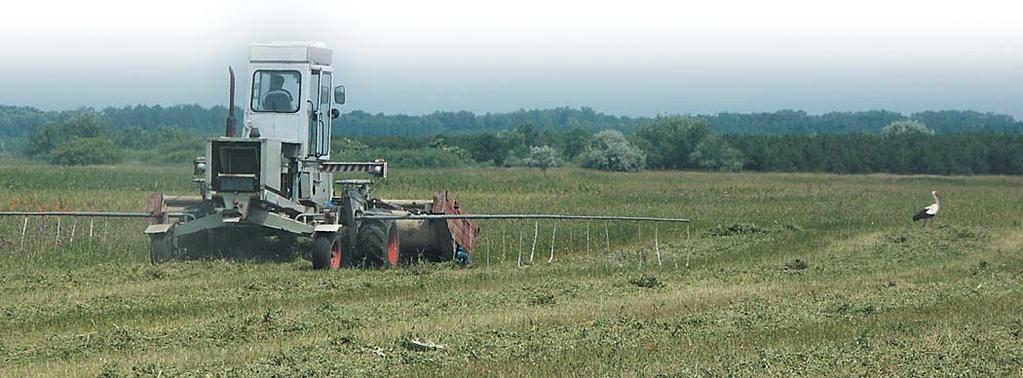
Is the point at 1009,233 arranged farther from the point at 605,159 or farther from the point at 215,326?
the point at 605,159

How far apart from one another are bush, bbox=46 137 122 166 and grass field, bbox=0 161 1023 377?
36.5 metres

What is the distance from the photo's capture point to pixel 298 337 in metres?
12.1

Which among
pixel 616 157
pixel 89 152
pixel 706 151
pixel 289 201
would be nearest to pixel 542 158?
pixel 616 157

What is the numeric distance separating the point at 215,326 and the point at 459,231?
8.20 metres

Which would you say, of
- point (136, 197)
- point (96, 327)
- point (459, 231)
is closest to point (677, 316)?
point (96, 327)

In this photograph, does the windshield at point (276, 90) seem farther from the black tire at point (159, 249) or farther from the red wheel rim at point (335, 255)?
the black tire at point (159, 249)

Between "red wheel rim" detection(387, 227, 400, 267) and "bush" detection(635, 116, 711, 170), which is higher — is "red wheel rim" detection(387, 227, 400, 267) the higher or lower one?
the higher one

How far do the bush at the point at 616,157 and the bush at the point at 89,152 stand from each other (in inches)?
1058

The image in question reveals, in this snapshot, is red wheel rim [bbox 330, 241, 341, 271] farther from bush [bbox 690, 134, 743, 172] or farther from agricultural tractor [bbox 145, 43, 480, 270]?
bush [bbox 690, 134, 743, 172]

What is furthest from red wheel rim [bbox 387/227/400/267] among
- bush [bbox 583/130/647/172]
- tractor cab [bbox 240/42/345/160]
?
bush [bbox 583/130/647/172]

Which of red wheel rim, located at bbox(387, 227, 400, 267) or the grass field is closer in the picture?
the grass field

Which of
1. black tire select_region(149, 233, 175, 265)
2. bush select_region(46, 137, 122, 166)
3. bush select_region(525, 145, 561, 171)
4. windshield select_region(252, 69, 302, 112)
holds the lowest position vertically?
bush select_region(525, 145, 561, 171)

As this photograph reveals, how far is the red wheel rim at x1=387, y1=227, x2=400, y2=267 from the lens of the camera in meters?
19.6

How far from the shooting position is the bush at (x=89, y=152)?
59.0m
